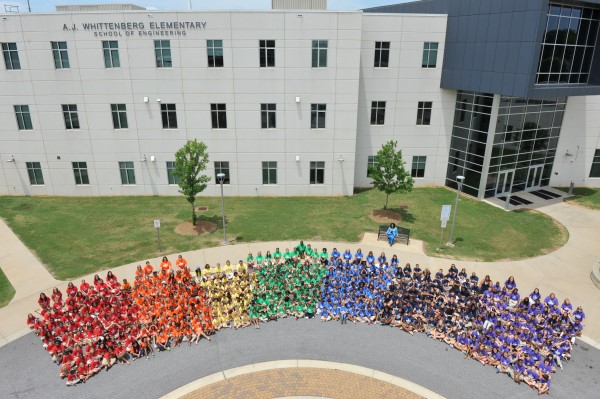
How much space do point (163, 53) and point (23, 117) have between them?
11355mm

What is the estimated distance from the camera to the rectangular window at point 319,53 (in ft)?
92.3

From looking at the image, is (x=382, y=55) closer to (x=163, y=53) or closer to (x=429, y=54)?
(x=429, y=54)

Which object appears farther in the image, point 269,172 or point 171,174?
point 269,172

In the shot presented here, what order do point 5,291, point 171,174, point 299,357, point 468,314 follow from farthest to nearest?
point 171,174 → point 5,291 → point 468,314 → point 299,357

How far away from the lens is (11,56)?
2786 centimetres

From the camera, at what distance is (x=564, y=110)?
3186cm

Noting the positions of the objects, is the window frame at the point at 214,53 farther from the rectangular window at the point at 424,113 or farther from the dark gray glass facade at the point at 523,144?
the dark gray glass facade at the point at 523,144

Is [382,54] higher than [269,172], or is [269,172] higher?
[382,54]

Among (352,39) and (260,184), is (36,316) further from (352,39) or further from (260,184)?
(352,39)

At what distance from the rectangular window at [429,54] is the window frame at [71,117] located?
2595 centimetres

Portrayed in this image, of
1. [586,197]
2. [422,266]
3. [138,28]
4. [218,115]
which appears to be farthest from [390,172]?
[138,28]

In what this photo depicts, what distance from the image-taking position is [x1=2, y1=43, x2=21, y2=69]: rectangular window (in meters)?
27.7

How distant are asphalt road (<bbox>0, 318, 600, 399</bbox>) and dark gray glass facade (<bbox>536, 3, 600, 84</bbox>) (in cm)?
1984

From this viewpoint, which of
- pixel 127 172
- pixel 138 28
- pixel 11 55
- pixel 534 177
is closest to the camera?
pixel 138 28
